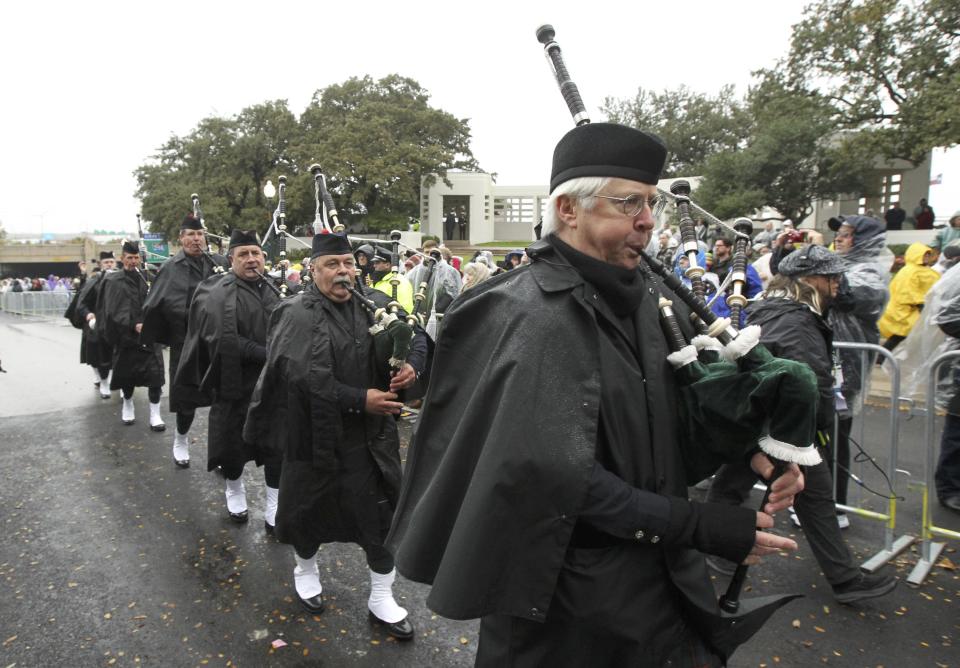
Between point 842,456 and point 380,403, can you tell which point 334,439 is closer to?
point 380,403

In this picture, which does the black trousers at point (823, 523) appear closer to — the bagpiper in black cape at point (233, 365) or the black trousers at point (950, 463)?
the black trousers at point (950, 463)

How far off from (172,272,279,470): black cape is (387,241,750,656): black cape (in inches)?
143

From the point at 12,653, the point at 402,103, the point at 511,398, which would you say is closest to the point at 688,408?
the point at 511,398

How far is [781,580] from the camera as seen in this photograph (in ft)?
13.9

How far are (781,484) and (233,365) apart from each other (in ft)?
14.7

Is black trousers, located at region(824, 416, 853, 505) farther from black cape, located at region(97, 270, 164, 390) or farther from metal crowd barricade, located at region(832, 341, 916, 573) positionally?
black cape, located at region(97, 270, 164, 390)

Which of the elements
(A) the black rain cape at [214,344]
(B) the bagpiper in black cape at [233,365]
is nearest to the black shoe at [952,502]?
(B) the bagpiper in black cape at [233,365]

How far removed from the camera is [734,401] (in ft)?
5.45

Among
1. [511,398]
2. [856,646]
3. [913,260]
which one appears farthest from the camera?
[913,260]

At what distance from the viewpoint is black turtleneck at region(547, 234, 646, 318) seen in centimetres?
175

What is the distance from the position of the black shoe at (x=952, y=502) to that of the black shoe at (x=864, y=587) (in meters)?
1.84

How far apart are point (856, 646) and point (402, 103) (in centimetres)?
4623

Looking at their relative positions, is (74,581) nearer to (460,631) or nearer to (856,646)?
(460,631)

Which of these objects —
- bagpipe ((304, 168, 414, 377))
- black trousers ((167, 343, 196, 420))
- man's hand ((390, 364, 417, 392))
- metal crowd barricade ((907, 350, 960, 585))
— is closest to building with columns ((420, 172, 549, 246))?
black trousers ((167, 343, 196, 420))
